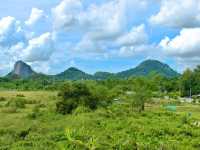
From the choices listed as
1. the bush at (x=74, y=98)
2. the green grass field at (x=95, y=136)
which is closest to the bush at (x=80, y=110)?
the green grass field at (x=95, y=136)

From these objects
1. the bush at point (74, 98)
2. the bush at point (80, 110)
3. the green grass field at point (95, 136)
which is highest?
the bush at point (74, 98)

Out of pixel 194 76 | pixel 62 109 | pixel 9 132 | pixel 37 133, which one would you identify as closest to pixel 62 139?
pixel 37 133

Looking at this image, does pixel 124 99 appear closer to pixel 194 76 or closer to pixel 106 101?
pixel 106 101

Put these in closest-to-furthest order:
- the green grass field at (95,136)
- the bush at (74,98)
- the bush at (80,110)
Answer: the green grass field at (95,136) < the bush at (80,110) < the bush at (74,98)

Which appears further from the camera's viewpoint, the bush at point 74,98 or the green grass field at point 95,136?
the bush at point 74,98

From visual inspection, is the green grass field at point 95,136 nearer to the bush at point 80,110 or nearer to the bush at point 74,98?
the bush at point 80,110

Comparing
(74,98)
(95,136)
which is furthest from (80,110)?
(95,136)

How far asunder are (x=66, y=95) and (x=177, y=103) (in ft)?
138

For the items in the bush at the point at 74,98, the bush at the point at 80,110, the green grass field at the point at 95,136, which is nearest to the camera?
the green grass field at the point at 95,136

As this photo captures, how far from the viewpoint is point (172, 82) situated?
116062mm

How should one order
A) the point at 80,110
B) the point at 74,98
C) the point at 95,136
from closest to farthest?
the point at 95,136
the point at 80,110
the point at 74,98

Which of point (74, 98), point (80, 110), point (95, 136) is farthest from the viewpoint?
point (74, 98)

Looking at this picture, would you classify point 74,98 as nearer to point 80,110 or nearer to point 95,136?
point 80,110

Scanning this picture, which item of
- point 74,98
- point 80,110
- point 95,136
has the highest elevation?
point 74,98
